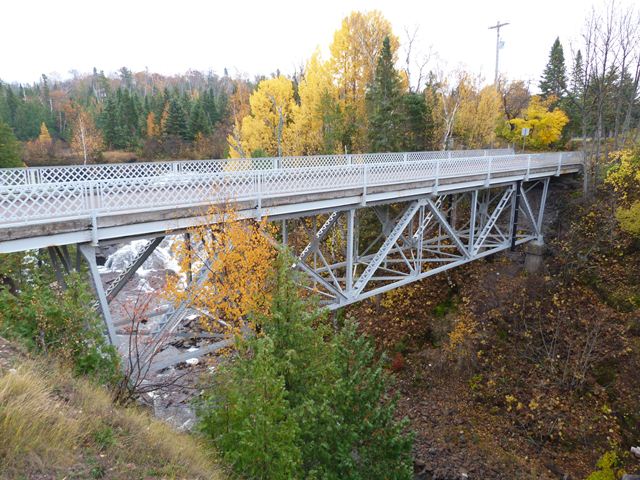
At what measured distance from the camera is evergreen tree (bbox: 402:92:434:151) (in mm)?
24203

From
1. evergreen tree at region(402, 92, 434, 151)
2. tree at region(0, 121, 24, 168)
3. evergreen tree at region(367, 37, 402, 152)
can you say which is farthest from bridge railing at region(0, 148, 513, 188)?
tree at region(0, 121, 24, 168)

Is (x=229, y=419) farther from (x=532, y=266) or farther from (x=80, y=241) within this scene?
(x=532, y=266)

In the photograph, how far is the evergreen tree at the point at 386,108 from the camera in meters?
23.4

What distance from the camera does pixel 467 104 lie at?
29.0 metres

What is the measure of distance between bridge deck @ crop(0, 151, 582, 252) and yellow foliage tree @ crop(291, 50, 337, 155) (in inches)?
495

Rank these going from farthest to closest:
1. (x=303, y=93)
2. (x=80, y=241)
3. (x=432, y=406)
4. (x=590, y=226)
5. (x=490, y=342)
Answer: (x=303, y=93) < (x=590, y=226) < (x=490, y=342) < (x=432, y=406) < (x=80, y=241)

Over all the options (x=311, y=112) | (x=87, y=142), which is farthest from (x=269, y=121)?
(x=87, y=142)

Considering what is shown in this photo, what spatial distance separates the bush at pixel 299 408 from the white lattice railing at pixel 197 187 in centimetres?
250

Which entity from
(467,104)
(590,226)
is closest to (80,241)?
(590,226)

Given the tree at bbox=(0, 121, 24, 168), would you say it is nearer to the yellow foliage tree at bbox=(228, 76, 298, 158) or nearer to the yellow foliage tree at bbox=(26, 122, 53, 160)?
the yellow foliage tree at bbox=(26, 122, 53, 160)

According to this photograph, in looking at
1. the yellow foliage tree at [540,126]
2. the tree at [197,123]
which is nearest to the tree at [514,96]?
the yellow foliage tree at [540,126]

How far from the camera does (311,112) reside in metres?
27.5

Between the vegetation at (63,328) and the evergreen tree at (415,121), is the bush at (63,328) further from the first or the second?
the evergreen tree at (415,121)

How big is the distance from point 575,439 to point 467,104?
23.1m
